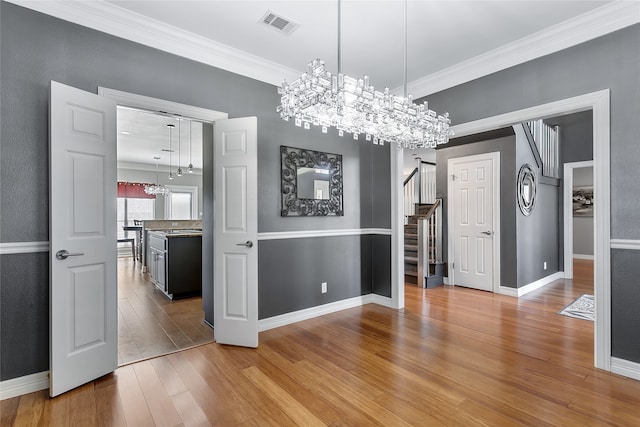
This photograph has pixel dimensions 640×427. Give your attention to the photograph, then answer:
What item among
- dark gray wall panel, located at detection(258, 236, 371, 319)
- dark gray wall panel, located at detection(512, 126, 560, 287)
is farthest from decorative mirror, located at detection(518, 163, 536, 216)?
dark gray wall panel, located at detection(258, 236, 371, 319)

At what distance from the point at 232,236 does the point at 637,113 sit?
3476 millimetres

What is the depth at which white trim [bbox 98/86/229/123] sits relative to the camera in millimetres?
2537

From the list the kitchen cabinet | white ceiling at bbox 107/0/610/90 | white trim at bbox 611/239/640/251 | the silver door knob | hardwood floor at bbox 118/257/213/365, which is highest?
white ceiling at bbox 107/0/610/90

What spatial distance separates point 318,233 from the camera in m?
3.82

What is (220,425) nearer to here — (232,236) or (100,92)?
(232,236)

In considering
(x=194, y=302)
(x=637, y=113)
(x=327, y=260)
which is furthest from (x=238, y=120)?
(x=637, y=113)

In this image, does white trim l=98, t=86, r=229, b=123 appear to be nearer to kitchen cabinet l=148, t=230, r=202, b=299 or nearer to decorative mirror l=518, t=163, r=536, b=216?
kitchen cabinet l=148, t=230, r=202, b=299

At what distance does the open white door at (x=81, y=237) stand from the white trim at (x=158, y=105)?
123mm

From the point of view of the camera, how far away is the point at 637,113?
2.36 meters

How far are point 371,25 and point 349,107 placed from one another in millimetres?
A: 1217

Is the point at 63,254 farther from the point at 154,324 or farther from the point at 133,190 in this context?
the point at 133,190

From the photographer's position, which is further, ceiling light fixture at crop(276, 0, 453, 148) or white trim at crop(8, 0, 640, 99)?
white trim at crop(8, 0, 640, 99)

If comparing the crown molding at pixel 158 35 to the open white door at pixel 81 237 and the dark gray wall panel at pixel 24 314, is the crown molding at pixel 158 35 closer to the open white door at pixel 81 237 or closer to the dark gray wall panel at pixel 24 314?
the open white door at pixel 81 237

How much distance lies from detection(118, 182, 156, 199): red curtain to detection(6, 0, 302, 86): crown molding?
25.8 ft
